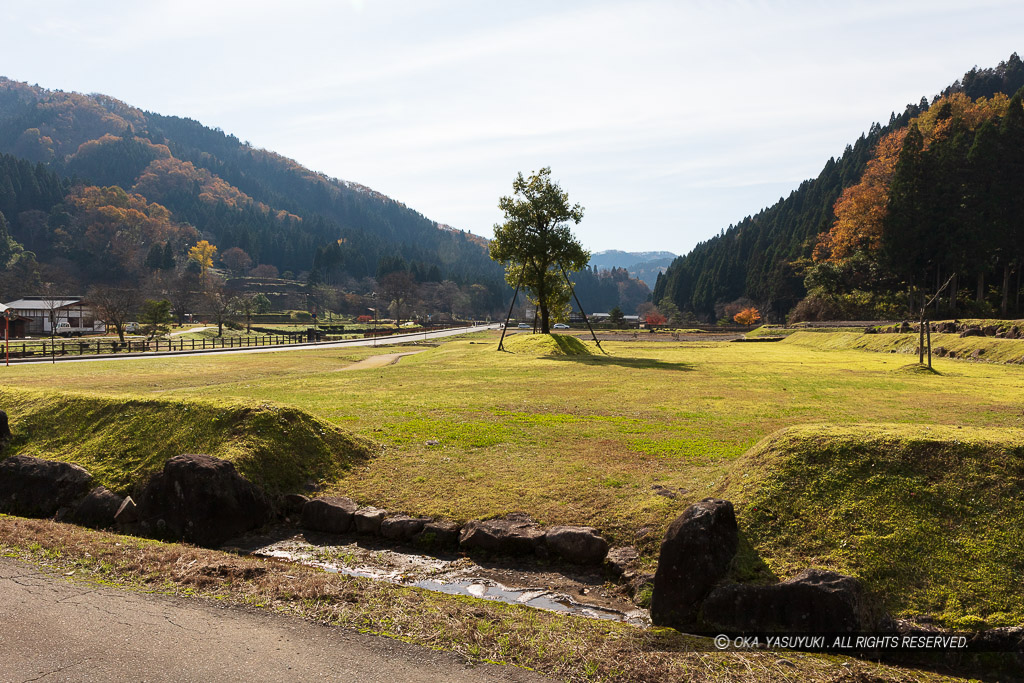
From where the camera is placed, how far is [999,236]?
54625 mm

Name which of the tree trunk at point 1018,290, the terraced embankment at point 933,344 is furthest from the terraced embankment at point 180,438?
the tree trunk at point 1018,290

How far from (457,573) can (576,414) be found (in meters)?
8.89

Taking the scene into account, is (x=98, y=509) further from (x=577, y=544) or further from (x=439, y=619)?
(x=577, y=544)

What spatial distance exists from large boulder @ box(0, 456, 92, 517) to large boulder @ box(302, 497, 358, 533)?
4.28 m

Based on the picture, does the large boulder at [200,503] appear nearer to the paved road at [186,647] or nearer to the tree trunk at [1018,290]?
the paved road at [186,647]

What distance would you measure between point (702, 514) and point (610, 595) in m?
1.50

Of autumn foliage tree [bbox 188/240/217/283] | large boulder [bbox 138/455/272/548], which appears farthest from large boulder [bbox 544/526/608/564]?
autumn foliage tree [bbox 188/240/217/283]

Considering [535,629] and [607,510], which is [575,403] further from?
[535,629]

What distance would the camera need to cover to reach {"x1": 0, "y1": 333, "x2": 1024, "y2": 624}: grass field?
7.59 meters

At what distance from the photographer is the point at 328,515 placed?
365 inches

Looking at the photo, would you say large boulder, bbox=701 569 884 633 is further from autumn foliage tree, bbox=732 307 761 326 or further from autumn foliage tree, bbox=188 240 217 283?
autumn foliage tree, bbox=188 240 217 283

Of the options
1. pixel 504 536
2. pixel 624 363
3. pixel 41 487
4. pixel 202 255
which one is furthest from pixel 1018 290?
pixel 202 255

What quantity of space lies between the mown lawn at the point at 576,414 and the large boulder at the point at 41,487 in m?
4.28

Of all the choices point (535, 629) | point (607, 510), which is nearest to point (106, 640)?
point (535, 629)
